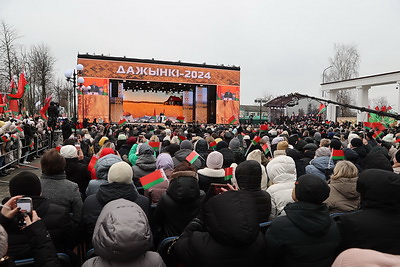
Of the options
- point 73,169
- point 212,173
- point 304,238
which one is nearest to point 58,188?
point 73,169

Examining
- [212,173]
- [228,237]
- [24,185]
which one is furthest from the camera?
[212,173]

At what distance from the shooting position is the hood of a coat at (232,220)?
6.06 ft

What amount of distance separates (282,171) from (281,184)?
29 cm

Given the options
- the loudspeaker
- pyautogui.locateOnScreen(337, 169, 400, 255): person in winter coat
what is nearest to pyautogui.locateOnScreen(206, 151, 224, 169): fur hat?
pyautogui.locateOnScreen(337, 169, 400, 255): person in winter coat

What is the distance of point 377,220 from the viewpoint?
2.19 meters

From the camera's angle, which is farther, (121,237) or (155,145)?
(155,145)

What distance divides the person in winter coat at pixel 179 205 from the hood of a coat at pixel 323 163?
2784 millimetres

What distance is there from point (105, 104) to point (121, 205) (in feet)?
91.8

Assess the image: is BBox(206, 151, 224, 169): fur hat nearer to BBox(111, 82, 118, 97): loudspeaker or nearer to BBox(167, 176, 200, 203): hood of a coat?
BBox(167, 176, 200, 203): hood of a coat

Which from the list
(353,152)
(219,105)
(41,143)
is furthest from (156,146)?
(219,105)

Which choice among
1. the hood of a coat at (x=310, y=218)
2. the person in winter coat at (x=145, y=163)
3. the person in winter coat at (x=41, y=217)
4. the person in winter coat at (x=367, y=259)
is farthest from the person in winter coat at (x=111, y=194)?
the person in winter coat at (x=367, y=259)

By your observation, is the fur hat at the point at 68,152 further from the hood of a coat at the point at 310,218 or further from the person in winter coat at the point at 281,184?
the hood of a coat at the point at 310,218

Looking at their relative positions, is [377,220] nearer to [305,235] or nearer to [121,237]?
[305,235]

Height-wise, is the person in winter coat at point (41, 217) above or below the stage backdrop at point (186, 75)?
below
